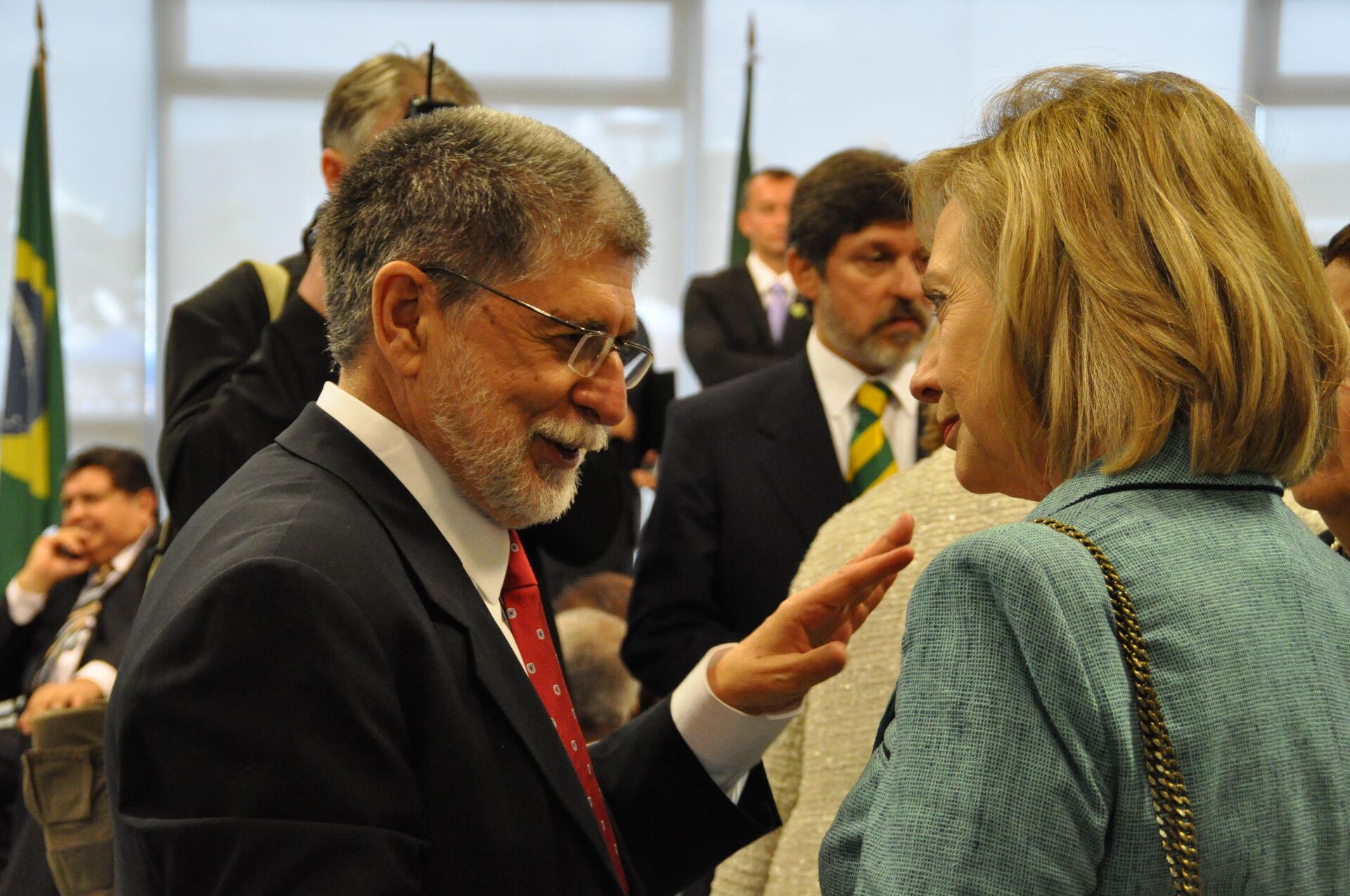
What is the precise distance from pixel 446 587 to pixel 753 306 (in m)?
3.78

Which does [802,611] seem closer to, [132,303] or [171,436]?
[171,436]

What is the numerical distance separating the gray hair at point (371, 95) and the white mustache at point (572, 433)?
0.90 meters

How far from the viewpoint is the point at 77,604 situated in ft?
12.4

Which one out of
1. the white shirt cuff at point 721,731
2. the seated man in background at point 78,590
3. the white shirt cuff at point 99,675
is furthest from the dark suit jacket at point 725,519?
the seated man in background at point 78,590

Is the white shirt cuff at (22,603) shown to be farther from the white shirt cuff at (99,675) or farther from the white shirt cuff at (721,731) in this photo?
the white shirt cuff at (721,731)

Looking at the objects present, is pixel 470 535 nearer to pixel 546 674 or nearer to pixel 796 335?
pixel 546 674

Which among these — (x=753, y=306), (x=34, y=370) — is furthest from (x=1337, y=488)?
(x=34, y=370)

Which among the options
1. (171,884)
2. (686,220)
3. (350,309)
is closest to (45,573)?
(350,309)

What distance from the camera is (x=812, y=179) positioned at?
2859mm

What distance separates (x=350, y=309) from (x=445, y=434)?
17 centimetres

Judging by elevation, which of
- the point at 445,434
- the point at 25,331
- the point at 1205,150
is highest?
the point at 1205,150

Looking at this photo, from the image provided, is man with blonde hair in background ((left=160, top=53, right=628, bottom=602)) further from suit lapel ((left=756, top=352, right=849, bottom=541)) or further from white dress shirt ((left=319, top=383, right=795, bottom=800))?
white dress shirt ((left=319, top=383, right=795, bottom=800))

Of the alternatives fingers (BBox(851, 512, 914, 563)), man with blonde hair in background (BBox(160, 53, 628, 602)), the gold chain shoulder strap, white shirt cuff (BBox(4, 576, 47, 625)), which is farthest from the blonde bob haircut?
white shirt cuff (BBox(4, 576, 47, 625))

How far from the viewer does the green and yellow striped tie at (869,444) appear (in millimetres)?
2574
